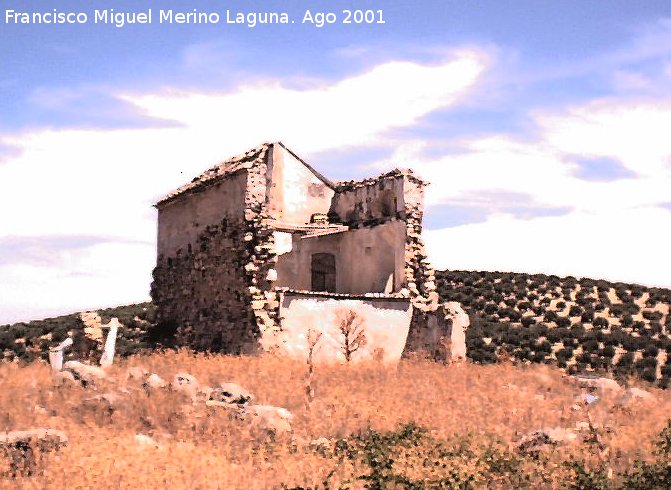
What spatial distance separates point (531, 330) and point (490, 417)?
116 ft

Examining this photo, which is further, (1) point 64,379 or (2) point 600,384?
(2) point 600,384

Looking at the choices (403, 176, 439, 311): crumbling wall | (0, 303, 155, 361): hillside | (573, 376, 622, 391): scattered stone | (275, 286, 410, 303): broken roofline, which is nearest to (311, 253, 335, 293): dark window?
(275, 286, 410, 303): broken roofline

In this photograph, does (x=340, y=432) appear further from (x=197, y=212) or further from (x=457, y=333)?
(x=197, y=212)

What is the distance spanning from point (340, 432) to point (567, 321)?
41047 mm

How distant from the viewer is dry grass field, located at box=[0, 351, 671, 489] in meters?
9.23

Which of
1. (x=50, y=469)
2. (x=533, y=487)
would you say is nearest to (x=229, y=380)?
(x=50, y=469)

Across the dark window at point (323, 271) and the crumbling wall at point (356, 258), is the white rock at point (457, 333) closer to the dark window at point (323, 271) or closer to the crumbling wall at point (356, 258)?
the crumbling wall at point (356, 258)

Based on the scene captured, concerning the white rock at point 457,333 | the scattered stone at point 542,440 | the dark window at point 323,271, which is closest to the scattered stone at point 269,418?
the scattered stone at point 542,440

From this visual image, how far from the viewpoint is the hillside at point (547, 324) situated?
1661 inches

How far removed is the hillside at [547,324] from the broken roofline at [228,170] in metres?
12.4

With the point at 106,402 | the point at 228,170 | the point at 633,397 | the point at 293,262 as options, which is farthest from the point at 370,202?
the point at 106,402

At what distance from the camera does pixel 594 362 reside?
41.3 meters

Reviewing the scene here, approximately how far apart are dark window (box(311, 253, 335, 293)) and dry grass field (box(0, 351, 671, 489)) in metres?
8.52

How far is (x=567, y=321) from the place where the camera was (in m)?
50.4
